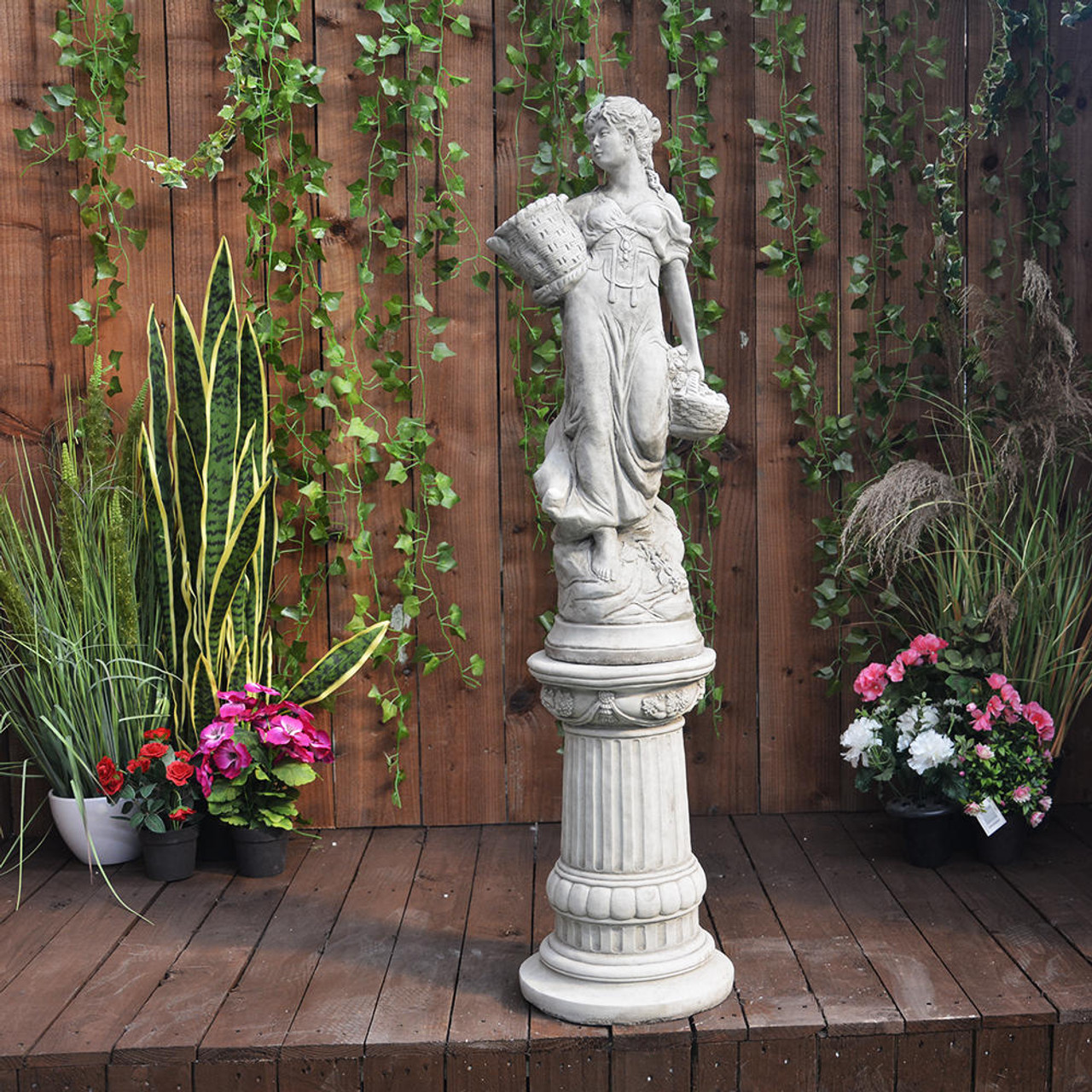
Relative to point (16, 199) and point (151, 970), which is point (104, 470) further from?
point (151, 970)

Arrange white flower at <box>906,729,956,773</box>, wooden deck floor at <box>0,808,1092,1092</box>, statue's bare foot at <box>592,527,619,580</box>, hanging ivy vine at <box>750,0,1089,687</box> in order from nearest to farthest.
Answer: wooden deck floor at <box>0,808,1092,1092</box> → statue's bare foot at <box>592,527,619,580</box> → white flower at <box>906,729,956,773</box> → hanging ivy vine at <box>750,0,1089,687</box>

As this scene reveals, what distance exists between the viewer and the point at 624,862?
2.32 metres

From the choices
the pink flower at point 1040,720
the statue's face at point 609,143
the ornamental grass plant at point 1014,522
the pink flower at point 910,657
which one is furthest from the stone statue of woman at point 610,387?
the pink flower at point 1040,720

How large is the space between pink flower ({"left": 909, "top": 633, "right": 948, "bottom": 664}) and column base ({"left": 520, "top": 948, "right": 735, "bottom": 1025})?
1.08 meters

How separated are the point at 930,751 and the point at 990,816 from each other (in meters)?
0.21

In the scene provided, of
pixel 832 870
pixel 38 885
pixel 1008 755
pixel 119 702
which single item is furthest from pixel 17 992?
pixel 1008 755

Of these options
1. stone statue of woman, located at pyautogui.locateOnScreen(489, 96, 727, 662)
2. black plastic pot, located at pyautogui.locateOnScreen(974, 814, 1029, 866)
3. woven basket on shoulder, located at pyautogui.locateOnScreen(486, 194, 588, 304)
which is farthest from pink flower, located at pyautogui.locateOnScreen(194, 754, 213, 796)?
black plastic pot, located at pyautogui.locateOnScreen(974, 814, 1029, 866)

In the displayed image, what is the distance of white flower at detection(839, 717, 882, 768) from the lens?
9.89 ft

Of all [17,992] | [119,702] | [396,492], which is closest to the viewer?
[17,992]

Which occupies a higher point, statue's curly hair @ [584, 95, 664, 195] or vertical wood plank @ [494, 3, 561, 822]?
statue's curly hair @ [584, 95, 664, 195]

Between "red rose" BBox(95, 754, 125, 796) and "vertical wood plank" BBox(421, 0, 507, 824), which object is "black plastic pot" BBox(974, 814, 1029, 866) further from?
"red rose" BBox(95, 754, 125, 796)

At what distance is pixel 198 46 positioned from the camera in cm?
319

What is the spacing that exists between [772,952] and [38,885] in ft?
5.89

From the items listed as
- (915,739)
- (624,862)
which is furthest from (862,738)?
(624,862)
